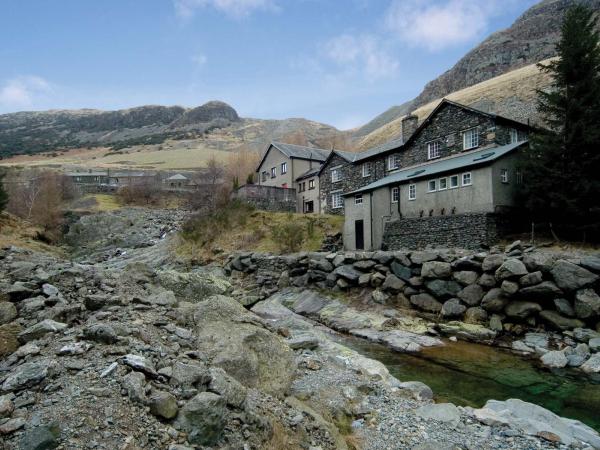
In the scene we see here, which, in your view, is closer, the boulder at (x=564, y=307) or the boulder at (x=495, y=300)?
the boulder at (x=564, y=307)

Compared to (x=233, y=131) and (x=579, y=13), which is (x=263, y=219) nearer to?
(x=579, y=13)

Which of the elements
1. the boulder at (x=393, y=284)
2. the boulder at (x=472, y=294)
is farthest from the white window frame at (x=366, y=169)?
the boulder at (x=472, y=294)

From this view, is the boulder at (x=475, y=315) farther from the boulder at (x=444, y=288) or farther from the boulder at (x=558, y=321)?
the boulder at (x=558, y=321)

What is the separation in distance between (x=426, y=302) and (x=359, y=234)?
1441 centimetres

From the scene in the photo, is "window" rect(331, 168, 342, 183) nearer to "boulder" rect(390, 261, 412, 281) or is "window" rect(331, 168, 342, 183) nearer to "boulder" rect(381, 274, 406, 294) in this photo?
"boulder" rect(390, 261, 412, 281)

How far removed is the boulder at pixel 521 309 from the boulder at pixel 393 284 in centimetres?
540

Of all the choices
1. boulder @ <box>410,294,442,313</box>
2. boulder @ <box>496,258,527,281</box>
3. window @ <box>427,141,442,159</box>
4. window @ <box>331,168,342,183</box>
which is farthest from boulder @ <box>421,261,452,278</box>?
window @ <box>331,168,342,183</box>

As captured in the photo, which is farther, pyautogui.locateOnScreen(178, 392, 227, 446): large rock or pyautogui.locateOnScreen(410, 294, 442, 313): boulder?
pyautogui.locateOnScreen(410, 294, 442, 313): boulder

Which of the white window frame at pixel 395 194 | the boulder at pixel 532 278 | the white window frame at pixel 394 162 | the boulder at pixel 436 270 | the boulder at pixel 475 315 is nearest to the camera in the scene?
the boulder at pixel 532 278

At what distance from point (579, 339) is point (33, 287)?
19.0 m

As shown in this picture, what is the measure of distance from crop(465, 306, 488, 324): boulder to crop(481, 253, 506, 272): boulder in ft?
6.59

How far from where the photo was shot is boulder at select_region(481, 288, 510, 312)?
17.2m

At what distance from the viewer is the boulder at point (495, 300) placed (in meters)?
17.2

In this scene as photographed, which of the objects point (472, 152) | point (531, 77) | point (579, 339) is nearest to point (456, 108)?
point (472, 152)
